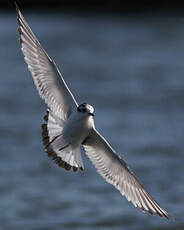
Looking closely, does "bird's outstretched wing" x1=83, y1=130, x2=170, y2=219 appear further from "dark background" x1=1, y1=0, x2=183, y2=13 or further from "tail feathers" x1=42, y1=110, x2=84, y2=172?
"dark background" x1=1, y1=0, x2=183, y2=13

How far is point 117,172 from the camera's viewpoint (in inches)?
307

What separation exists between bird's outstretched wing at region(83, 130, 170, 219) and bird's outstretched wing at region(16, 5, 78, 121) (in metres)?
0.34

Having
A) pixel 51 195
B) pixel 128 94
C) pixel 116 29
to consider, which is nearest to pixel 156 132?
pixel 128 94

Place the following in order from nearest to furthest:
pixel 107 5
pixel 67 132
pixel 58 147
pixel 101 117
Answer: pixel 67 132 → pixel 58 147 → pixel 101 117 → pixel 107 5

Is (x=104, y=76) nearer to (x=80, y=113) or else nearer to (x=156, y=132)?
(x=156, y=132)

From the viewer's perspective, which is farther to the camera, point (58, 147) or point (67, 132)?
point (58, 147)

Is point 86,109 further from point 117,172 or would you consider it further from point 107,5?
point 107,5

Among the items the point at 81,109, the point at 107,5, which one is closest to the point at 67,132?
the point at 81,109

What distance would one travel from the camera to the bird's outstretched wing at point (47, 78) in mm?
7402

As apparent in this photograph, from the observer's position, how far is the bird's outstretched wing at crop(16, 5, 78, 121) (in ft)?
24.3

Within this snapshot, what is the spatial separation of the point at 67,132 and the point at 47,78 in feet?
1.80

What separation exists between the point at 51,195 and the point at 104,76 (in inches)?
227

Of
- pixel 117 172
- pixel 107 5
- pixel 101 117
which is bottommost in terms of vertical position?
pixel 117 172

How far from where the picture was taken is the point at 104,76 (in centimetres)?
1758
